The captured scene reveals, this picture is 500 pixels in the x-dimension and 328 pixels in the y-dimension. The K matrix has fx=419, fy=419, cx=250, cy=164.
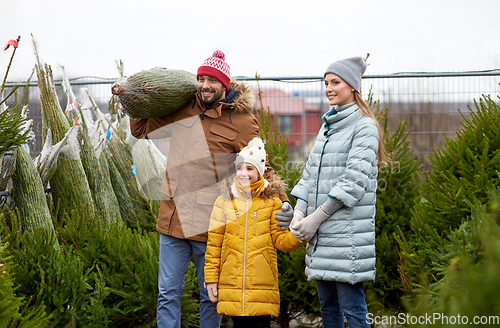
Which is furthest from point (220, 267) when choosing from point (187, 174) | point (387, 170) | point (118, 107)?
point (387, 170)

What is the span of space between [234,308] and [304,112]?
14.9 ft

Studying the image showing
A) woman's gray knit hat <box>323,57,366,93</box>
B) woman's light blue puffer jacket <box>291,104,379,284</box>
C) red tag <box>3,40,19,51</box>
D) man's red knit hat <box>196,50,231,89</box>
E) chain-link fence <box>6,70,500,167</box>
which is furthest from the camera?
chain-link fence <box>6,70,500,167</box>

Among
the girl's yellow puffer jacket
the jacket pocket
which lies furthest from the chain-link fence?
the jacket pocket

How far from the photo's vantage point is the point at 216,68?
2.37 metres

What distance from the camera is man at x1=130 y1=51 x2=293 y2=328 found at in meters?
2.40

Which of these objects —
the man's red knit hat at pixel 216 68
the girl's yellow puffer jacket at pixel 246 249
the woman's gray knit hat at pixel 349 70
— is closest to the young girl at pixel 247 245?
the girl's yellow puffer jacket at pixel 246 249

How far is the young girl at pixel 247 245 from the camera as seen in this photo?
2111 mm

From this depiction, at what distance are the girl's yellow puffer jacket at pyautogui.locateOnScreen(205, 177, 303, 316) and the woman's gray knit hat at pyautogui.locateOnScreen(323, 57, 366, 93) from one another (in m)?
0.68

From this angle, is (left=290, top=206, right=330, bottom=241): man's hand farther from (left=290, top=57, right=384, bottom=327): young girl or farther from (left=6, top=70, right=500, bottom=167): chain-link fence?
(left=6, top=70, right=500, bottom=167): chain-link fence

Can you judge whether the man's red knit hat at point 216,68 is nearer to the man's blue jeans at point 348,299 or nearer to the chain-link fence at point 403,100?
the man's blue jeans at point 348,299

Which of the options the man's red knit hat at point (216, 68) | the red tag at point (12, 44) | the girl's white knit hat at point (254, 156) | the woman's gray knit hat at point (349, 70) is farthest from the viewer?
the red tag at point (12, 44)

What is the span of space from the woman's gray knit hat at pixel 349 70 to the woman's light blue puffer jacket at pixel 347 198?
0.13 m

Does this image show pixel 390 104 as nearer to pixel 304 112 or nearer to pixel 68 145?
pixel 304 112

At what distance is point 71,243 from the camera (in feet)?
8.96
